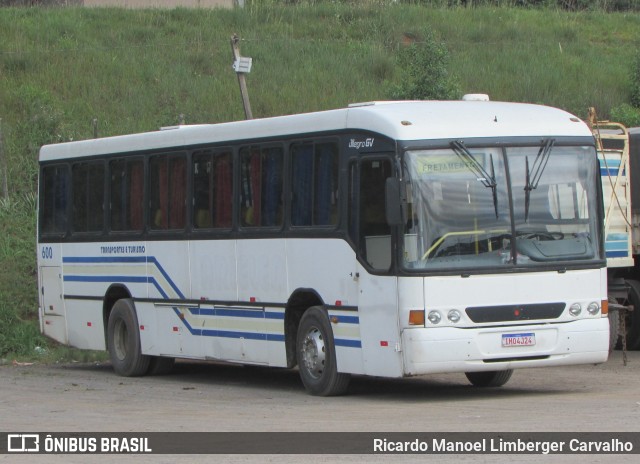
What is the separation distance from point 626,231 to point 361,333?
5.48m

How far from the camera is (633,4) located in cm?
5472

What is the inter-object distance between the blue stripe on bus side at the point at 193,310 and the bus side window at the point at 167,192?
56 cm

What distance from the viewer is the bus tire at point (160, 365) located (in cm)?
1866

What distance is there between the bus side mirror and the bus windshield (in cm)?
11

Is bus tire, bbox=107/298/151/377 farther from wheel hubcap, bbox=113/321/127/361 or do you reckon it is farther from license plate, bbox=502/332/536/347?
license plate, bbox=502/332/536/347

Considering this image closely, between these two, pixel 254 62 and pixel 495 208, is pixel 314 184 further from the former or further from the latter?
pixel 254 62

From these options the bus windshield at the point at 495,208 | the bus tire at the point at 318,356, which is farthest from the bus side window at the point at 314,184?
the bus windshield at the point at 495,208

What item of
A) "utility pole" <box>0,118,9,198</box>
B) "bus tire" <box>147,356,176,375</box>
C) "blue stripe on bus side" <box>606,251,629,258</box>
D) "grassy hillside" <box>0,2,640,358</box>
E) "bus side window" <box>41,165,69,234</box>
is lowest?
"bus tire" <box>147,356,176,375</box>

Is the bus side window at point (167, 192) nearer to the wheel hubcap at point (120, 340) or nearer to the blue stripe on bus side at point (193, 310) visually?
the blue stripe on bus side at point (193, 310)

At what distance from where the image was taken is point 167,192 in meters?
17.5

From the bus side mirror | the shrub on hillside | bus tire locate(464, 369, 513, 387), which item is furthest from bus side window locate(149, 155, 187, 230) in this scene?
the shrub on hillside

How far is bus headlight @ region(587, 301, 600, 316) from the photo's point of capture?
13.8 m
